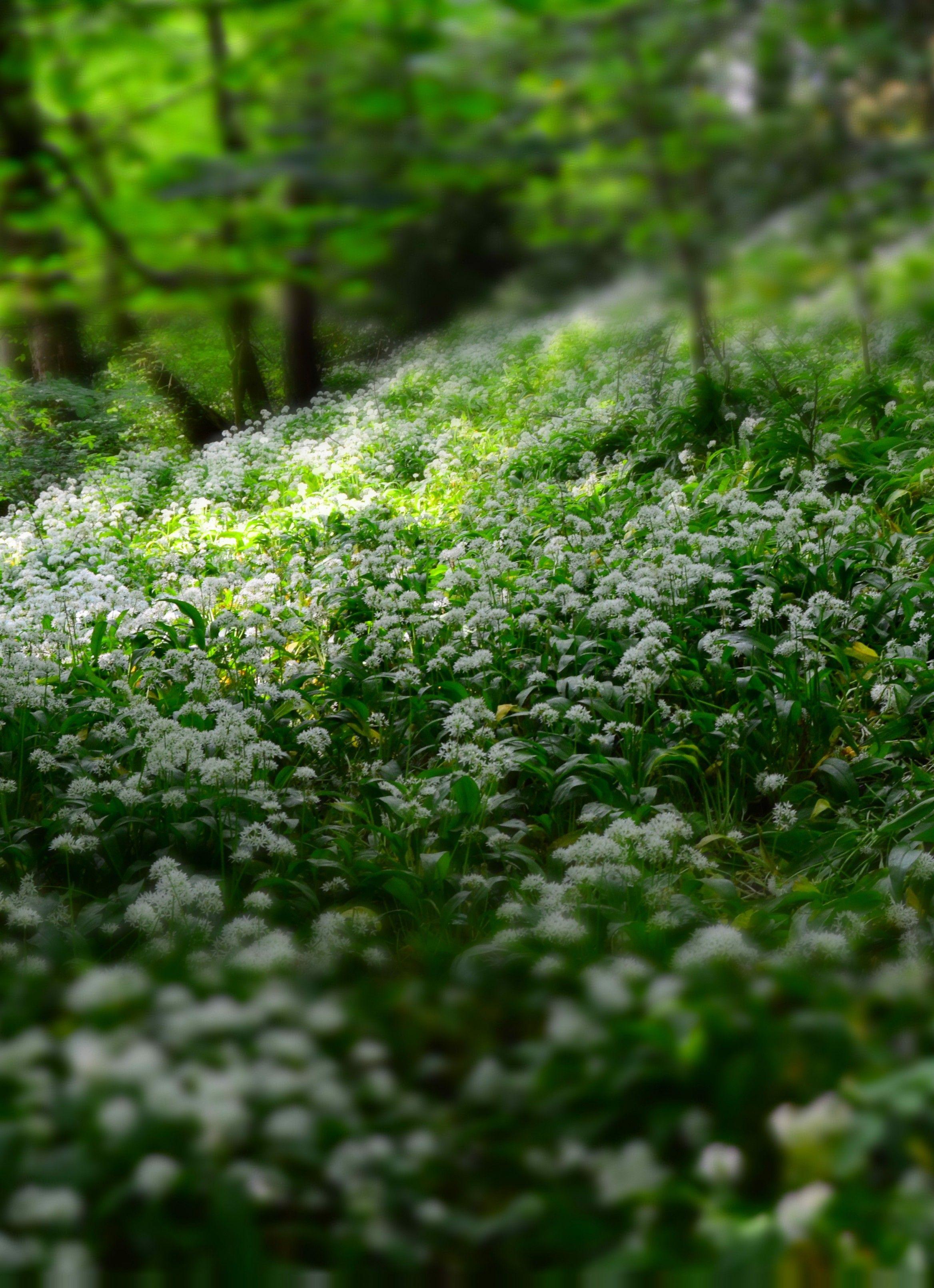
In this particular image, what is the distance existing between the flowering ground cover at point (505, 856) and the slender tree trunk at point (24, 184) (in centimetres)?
144

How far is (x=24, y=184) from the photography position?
2.34 metres

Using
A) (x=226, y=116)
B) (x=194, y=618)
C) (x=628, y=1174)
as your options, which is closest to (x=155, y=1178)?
(x=628, y=1174)

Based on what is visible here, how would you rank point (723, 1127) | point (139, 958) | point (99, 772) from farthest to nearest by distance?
point (99, 772), point (139, 958), point (723, 1127)

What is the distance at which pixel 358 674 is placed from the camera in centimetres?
475

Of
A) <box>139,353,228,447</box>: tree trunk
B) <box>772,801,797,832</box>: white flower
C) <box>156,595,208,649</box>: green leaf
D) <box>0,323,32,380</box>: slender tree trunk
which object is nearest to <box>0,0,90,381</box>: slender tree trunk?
<box>772,801,797,832</box>: white flower

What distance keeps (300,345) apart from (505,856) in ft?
9.19

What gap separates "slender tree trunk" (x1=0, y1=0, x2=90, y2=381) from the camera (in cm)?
218

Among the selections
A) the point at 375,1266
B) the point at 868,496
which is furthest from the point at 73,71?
the point at 868,496

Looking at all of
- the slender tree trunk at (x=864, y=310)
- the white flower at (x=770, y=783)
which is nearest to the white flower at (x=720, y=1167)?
the white flower at (x=770, y=783)

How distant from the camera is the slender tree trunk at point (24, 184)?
2.18 meters

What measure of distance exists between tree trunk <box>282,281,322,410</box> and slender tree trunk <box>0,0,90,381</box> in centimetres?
57

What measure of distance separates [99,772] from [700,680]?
2570mm

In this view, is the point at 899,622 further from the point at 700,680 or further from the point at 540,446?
the point at 540,446

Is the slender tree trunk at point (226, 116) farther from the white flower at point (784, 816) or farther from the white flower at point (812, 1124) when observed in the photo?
the white flower at point (784, 816)
